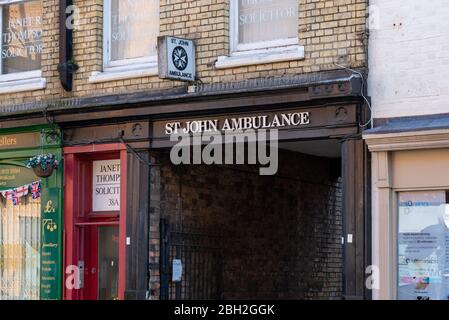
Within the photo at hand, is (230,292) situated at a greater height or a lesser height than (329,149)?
lesser

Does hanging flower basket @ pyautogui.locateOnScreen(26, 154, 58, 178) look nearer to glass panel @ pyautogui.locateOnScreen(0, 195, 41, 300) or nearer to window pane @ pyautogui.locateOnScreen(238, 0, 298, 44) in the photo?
glass panel @ pyautogui.locateOnScreen(0, 195, 41, 300)

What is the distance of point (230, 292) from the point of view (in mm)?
15211

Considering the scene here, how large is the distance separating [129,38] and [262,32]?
7.18 ft

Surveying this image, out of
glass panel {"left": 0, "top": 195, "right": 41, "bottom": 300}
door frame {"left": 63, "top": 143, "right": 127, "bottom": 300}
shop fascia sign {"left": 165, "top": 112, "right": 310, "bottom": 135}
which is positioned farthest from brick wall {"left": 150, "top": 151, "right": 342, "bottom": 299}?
glass panel {"left": 0, "top": 195, "right": 41, "bottom": 300}

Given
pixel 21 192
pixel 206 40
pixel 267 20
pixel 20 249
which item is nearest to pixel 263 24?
pixel 267 20

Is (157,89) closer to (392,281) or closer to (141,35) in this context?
(141,35)

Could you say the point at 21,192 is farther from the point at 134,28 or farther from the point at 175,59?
the point at 175,59

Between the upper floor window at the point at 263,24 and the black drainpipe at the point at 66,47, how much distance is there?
254cm

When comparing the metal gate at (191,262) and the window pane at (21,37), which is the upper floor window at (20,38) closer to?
the window pane at (21,37)

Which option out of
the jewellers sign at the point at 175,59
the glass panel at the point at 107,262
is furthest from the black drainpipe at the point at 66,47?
the glass panel at the point at 107,262

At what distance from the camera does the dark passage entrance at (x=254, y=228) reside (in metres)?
14.4

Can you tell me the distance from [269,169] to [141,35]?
284 cm

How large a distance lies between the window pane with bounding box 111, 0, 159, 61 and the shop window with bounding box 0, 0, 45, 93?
4.07 feet
